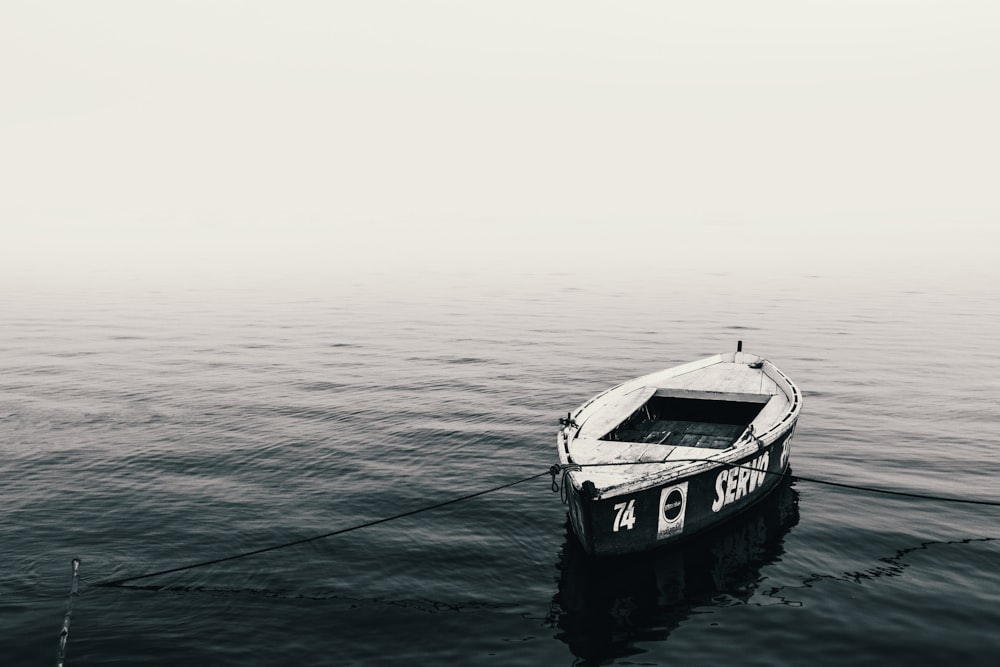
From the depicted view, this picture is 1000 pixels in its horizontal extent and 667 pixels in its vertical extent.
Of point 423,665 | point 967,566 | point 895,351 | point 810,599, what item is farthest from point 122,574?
point 895,351

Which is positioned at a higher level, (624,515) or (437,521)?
(624,515)

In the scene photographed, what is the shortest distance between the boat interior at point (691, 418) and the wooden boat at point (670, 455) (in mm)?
28

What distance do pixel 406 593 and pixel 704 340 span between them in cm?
3290

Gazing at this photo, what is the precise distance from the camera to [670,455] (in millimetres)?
14766

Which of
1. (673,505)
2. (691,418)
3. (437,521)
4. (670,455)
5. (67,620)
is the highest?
(670,455)

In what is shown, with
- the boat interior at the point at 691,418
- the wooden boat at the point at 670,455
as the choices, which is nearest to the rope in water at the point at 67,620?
the wooden boat at the point at 670,455

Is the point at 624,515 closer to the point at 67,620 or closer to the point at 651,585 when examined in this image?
the point at 651,585

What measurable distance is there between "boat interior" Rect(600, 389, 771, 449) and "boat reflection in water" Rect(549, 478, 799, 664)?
2.88 m

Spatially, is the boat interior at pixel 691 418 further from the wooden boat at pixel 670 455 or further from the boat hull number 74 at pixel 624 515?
the boat hull number 74 at pixel 624 515

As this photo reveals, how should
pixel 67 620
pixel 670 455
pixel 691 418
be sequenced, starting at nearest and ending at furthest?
pixel 67 620 < pixel 670 455 < pixel 691 418

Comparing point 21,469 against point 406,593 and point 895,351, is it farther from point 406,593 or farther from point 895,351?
point 895,351

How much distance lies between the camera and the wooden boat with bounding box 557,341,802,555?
13.2 m

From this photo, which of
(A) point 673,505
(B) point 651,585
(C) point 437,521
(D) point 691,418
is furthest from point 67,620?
(D) point 691,418

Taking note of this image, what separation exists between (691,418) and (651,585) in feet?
28.1
